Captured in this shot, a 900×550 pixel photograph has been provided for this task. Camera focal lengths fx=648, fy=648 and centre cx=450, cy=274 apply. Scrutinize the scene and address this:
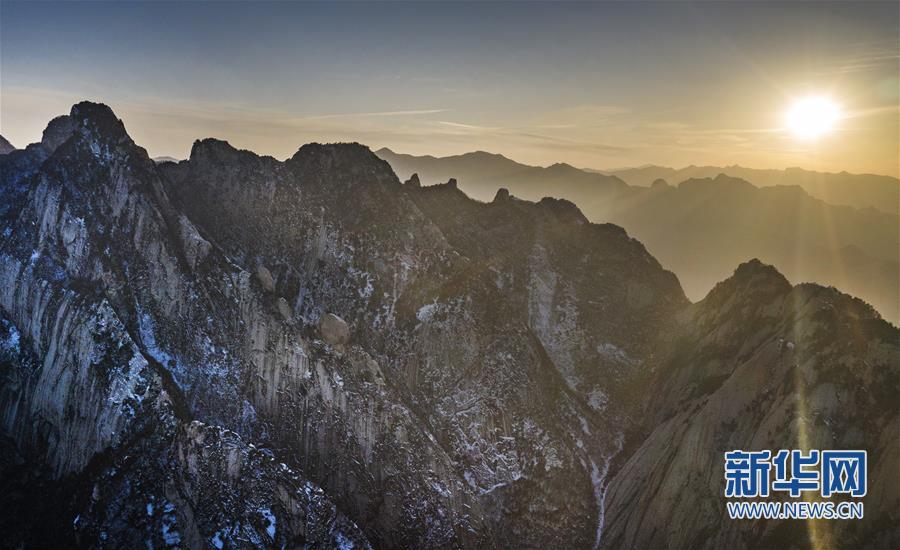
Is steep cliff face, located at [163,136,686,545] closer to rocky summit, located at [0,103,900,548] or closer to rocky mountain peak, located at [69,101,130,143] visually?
rocky summit, located at [0,103,900,548]

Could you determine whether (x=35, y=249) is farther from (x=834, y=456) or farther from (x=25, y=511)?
(x=834, y=456)

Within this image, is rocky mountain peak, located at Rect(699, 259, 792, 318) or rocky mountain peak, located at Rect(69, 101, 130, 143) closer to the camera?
rocky mountain peak, located at Rect(69, 101, 130, 143)

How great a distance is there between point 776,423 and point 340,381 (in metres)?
39.3

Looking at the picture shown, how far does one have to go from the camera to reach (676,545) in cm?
5600

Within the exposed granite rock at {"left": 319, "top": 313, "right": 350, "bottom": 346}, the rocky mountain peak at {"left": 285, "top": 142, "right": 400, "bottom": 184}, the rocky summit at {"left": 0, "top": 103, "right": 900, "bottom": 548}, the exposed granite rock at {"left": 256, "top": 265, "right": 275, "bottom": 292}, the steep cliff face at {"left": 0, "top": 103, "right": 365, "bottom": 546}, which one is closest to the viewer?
the steep cliff face at {"left": 0, "top": 103, "right": 365, "bottom": 546}

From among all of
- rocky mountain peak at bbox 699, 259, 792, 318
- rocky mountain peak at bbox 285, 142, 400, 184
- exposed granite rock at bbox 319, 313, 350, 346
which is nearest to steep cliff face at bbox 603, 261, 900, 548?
rocky mountain peak at bbox 699, 259, 792, 318

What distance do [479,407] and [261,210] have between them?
34830 mm

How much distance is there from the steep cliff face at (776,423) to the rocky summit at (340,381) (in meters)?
0.20

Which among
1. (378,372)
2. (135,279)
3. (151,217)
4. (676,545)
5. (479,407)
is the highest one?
(151,217)

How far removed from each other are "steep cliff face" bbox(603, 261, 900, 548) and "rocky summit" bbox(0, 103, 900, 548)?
204mm

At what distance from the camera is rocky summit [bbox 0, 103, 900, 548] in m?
52.2

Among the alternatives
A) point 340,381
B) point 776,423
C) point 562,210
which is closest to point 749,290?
point 776,423

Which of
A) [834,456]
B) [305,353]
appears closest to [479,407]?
[305,353]

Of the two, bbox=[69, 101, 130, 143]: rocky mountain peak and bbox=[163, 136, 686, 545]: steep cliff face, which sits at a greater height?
bbox=[69, 101, 130, 143]: rocky mountain peak
